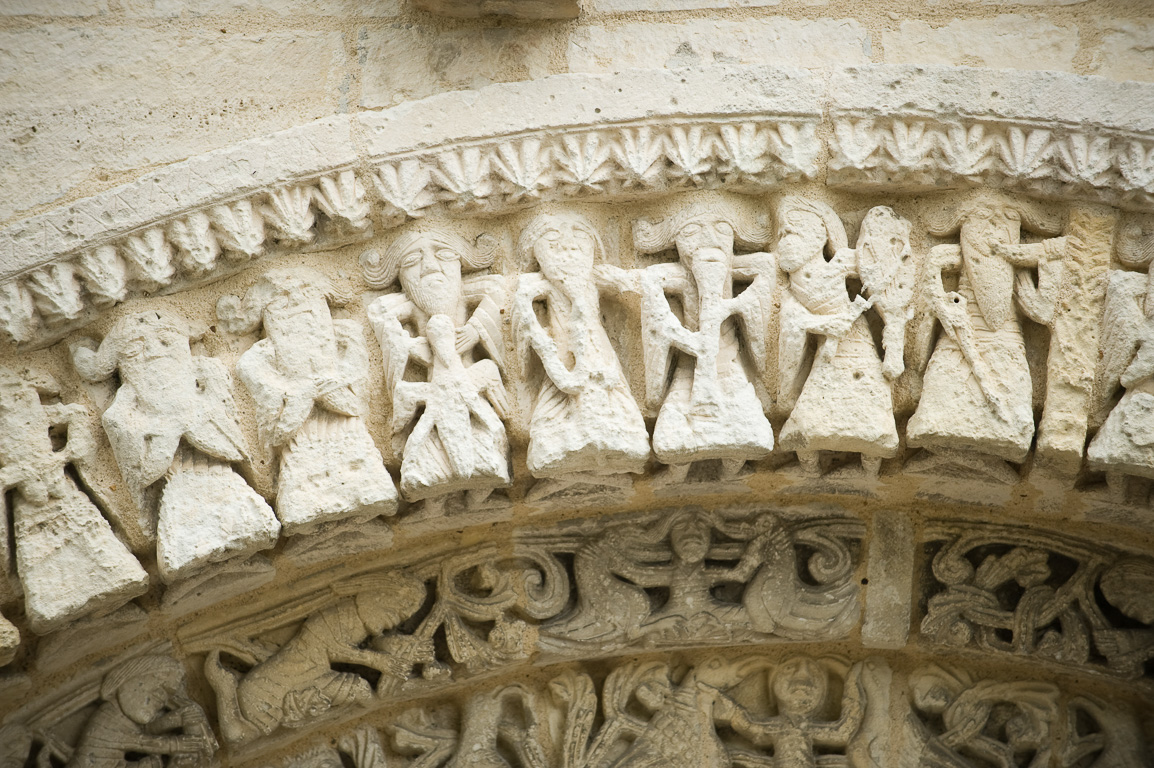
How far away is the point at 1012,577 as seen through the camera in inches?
124

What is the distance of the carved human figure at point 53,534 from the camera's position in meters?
2.62

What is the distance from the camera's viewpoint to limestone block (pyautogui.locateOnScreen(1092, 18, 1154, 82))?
2953 mm

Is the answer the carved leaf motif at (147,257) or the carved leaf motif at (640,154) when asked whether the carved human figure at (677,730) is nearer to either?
the carved leaf motif at (640,154)

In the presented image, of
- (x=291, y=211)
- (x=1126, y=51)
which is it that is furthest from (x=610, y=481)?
(x=1126, y=51)

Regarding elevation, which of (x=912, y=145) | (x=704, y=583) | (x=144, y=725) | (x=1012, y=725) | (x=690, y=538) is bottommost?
(x=1012, y=725)

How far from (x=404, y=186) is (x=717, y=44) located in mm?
741

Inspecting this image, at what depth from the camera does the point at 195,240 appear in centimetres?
278

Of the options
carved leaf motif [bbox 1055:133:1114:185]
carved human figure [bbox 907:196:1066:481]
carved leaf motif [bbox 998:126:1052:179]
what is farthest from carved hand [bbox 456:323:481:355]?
carved leaf motif [bbox 1055:133:1114:185]

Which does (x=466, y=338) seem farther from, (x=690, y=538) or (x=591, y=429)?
(x=690, y=538)

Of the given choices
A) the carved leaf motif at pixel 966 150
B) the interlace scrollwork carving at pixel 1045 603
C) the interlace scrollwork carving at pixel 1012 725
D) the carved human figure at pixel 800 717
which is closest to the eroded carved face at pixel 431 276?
the carved leaf motif at pixel 966 150

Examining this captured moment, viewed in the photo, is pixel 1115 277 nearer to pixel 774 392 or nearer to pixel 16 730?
pixel 774 392

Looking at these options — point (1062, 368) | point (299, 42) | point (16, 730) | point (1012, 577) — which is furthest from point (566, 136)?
point (16, 730)

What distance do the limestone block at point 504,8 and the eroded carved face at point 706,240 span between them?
20.9 inches

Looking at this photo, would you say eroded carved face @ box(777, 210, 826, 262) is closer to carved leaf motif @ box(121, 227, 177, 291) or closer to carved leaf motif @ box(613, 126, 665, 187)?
carved leaf motif @ box(613, 126, 665, 187)
